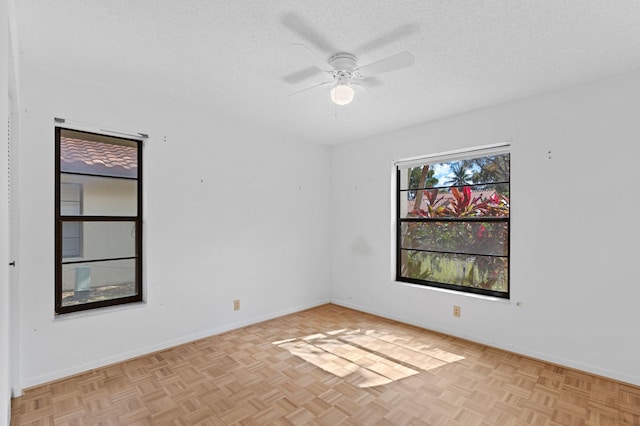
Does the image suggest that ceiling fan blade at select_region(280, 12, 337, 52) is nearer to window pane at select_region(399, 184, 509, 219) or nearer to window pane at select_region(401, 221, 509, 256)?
window pane at select_region(399, 184, 509, 219)

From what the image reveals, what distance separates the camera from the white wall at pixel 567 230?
262cm

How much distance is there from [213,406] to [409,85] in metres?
2.95

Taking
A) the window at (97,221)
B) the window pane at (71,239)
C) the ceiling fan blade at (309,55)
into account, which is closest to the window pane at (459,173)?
the ceiling fan blade at (309,55)

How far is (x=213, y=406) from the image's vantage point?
7.61ft

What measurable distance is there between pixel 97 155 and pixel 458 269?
12.8ft

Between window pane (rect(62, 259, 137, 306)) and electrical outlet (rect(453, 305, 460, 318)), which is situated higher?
window pane (rect(62, 259, 137, 306))

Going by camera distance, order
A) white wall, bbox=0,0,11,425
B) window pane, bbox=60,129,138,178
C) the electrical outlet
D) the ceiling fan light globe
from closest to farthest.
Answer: white wall, bbox=0,0,11,425 → the ceiling fan light globe → window pane, bbox=60,129,138,178 → the electrical outlet

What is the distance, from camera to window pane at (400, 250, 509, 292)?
3.45 metres

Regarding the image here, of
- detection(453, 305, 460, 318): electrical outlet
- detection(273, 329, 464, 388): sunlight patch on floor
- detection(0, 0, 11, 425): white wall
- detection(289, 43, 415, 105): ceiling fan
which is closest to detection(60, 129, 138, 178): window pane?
detection(0, 0, 11, 425): white wall

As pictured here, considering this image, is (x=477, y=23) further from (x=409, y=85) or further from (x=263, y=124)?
(x=263, y=124)

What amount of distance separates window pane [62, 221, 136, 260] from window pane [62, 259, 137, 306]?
0.26 ft

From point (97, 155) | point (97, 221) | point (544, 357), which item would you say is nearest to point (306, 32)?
point (97, 155)

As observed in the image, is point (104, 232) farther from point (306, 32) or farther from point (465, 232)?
point (465, 232)

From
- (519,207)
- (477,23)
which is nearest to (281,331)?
(519,207)
